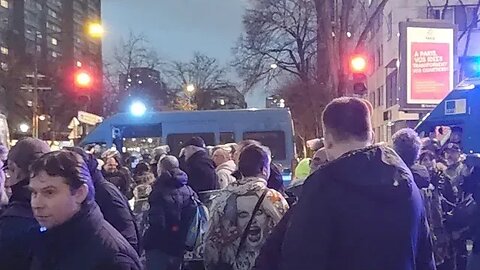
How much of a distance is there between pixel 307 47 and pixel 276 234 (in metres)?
41.1

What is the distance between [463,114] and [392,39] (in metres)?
32.0

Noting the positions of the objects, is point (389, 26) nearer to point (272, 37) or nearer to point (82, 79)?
point (272, 37)

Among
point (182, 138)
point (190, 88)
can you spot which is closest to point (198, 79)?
point (190, 88)

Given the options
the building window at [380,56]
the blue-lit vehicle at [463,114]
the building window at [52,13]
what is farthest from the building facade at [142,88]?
the blue-lit vehicle at [463,114]

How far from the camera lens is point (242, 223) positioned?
592cm

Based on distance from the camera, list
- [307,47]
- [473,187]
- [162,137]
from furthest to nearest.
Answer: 1. [307,47]
2. [162,137]
3. [473,187]

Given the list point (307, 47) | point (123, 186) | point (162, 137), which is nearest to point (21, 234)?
point (123, 186)

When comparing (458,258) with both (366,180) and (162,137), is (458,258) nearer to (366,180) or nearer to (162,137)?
(366,180)

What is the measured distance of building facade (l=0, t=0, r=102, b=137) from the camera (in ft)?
171

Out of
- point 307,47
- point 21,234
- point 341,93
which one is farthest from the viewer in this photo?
point 307,47

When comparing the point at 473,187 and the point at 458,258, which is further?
the point at 458,258

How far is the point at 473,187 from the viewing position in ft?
27.0

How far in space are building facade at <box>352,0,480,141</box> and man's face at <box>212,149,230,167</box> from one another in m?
24.0

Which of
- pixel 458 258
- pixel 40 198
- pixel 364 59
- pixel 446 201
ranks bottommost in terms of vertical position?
pixel 458 258
